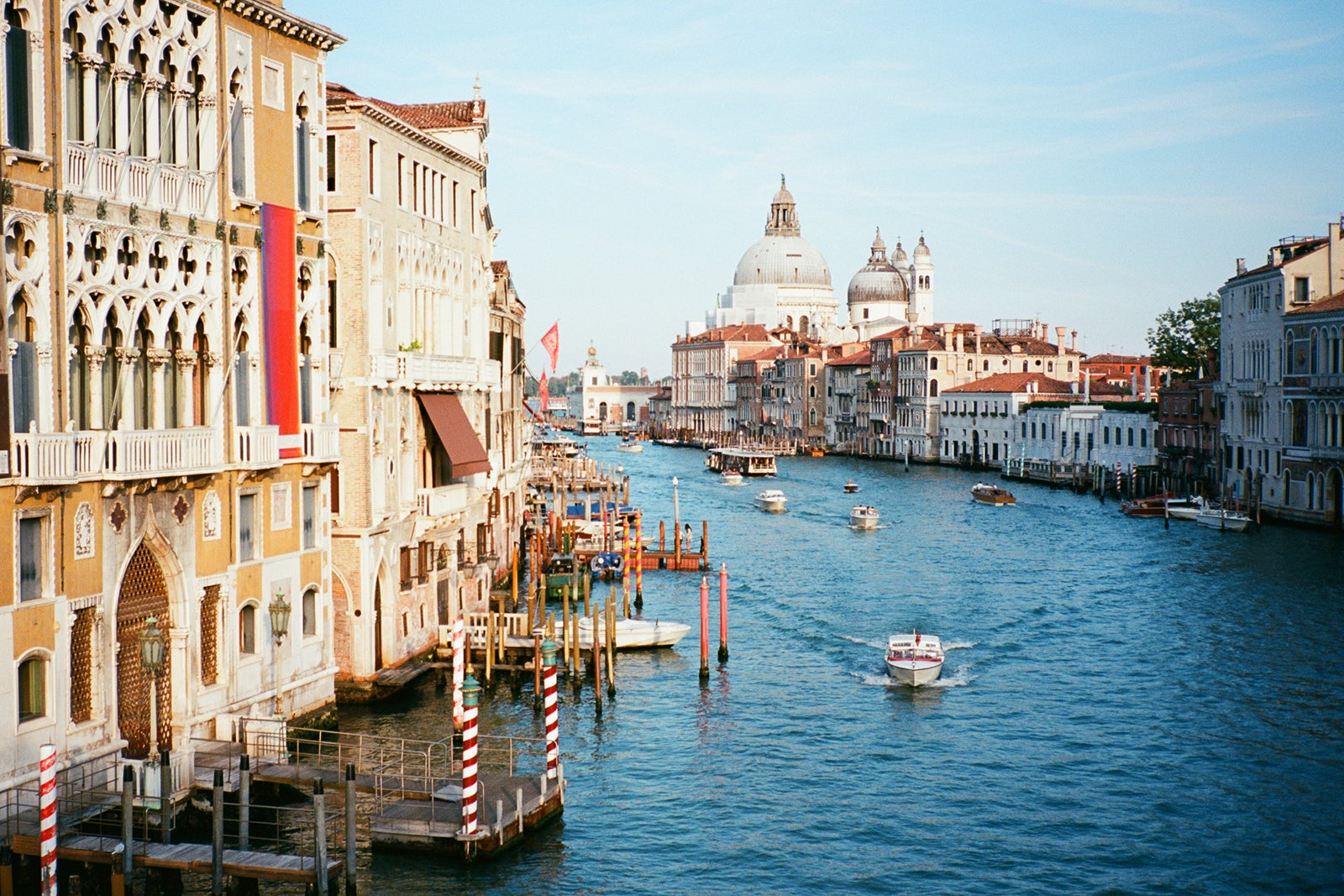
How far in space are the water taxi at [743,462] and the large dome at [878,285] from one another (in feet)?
137

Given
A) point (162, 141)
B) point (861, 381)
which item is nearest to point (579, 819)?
point (162, 141)

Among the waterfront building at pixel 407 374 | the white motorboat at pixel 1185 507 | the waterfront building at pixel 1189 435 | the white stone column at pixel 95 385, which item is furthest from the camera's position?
the waterfront building at pixel 1189 435

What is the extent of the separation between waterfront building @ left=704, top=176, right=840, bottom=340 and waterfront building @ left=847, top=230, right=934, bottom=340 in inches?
332

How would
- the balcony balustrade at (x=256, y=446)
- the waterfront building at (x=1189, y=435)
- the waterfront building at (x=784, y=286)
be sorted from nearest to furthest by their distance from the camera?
the balcony balustrade at (x=256, y=446)
the waterfront building at (x=1189, y=435)
the waterfront building at (x=784, y=286)

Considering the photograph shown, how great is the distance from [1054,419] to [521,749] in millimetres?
57065

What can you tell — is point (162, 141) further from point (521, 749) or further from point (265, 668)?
point (521, 749)

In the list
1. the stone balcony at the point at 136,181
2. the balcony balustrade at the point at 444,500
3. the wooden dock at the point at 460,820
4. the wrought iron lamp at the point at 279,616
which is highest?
the stone balcony at the point at 136,181

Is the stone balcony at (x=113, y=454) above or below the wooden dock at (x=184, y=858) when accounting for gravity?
above

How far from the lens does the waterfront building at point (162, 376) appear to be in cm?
1289

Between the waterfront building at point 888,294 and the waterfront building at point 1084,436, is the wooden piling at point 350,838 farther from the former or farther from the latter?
the waterfront building at point 888,294

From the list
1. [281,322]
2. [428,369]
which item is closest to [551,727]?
[281,322]

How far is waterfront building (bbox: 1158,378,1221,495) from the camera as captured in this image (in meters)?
54.9

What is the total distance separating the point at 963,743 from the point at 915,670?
10.2ft

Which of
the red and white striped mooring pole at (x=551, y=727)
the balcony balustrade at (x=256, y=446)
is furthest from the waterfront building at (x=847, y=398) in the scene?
the balcony balustrade at (x=256, y=446)
